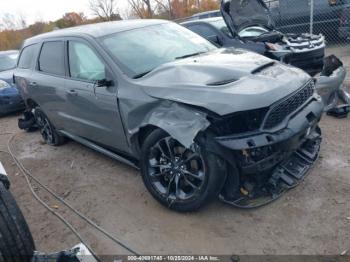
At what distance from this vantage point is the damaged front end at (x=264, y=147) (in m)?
3.02

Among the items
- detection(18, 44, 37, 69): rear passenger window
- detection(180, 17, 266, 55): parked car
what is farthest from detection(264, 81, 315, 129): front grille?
detection(18, 44, 37, 69): rear passenger window

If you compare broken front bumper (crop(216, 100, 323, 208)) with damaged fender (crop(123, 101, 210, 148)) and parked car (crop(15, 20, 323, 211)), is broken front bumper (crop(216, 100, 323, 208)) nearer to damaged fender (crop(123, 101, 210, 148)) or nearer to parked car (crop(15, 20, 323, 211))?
parked car (crop(15, 20, 323, 211))

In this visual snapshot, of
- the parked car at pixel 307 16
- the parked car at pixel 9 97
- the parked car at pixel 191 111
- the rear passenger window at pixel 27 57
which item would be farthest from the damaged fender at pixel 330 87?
the parked car at pixel 9 97

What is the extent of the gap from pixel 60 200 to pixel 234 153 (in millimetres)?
2203

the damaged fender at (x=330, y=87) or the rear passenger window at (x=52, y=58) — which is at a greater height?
the rear passenger window at (x=52, y=58)

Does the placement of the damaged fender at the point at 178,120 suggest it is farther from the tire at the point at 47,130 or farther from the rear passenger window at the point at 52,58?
the tire at the point at 47,130

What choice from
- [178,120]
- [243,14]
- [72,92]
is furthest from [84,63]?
Answer: [243,14]

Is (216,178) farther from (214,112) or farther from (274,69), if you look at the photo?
(274,69)

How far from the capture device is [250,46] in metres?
6.62

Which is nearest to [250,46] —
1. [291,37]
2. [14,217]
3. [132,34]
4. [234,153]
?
[291,37]

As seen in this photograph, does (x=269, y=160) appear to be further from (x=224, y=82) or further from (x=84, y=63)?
(x=84, y=63)

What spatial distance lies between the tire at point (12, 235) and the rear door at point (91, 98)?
5.22ft

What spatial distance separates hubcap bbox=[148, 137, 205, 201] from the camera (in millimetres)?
3238

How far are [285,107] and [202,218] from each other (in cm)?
129
